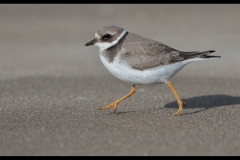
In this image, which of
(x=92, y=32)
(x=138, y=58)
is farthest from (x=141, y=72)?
(x=92, y=32)

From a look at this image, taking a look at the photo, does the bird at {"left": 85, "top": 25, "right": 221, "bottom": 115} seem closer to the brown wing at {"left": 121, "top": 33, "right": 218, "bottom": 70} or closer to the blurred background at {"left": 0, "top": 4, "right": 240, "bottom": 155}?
the brown wing at {"left": 121, "top": 33, "right": 218, "bottom": 70}

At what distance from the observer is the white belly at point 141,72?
5.57m

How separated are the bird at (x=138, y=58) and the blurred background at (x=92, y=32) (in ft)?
8.80

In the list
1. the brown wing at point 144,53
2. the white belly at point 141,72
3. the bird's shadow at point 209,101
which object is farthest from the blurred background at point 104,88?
the brown wing at point 144,53

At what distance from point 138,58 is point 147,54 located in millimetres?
154

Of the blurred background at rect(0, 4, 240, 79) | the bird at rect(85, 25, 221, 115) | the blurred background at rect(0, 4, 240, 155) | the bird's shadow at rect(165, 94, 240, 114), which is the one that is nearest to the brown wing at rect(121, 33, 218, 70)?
the bird at rect(85, 25, 221, 115)

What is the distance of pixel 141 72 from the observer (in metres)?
5.60

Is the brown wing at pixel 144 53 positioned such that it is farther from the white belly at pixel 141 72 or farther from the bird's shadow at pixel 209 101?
the bird's shadow at pixel 209 101

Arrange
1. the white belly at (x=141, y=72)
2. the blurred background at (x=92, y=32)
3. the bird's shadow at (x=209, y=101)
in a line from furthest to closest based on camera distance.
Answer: the blurred background at (x=92, y=32), the bird's shadow at (x=209, y=101), the white belly at (x=141, y=72)

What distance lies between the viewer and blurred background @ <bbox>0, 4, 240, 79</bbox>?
8977 mm

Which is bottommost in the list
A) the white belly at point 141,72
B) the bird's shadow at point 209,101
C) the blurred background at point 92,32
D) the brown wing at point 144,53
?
the blurred background at point 92,32

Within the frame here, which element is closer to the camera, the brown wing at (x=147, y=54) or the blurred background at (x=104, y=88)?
the blurred background at (x=104, y=88)

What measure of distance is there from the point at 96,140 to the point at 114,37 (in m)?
1.88

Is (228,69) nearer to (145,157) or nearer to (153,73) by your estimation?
(153,73)
